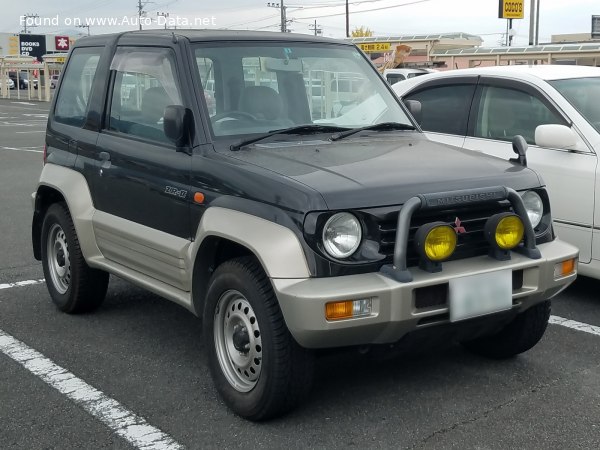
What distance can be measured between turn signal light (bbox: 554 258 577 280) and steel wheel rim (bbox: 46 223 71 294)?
320 centimetres

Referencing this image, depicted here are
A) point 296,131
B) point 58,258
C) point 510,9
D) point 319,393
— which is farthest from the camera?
point 510,9

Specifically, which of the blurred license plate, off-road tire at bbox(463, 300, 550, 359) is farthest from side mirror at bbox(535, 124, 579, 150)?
the blurred license plate

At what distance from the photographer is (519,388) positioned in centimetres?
404

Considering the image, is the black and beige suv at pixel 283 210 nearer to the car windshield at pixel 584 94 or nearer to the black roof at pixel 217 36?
the black roof at pixel 217 36

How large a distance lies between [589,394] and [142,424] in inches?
87.6

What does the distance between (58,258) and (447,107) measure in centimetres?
335

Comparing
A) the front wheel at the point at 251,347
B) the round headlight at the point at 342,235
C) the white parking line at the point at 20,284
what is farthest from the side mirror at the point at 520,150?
the white parking line at the point at 20,284

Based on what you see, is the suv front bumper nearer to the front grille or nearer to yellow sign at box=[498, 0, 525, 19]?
the front grille

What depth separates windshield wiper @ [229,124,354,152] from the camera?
4.02m

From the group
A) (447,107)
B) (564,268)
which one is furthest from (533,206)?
(447,107)

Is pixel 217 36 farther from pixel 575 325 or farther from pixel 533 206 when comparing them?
pixel 575 325

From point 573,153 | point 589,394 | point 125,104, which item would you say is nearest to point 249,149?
point 125,104

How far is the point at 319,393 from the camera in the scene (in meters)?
3.98

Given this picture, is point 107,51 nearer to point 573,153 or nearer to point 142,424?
point 142,424
